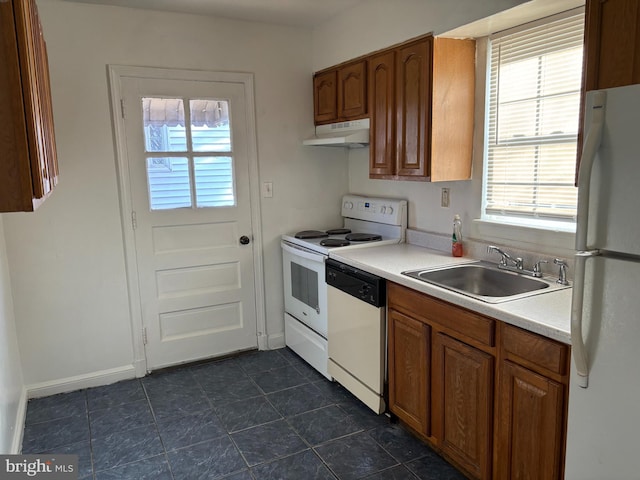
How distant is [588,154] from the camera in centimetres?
141

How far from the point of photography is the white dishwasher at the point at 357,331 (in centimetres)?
265

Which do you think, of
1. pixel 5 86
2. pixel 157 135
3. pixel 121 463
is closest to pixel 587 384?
pixel 5 86

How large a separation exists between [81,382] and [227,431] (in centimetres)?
121

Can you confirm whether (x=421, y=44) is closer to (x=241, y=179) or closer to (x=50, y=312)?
(x=241, y=179)

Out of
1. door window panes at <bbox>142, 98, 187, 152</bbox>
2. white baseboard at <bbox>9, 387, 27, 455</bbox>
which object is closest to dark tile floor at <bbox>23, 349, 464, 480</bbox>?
white baseboard at <bbox>9, 387, 27, 455</bbox>

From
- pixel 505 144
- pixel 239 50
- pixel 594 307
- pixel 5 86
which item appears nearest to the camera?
pixel 5 86

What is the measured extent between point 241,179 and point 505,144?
1839 mm

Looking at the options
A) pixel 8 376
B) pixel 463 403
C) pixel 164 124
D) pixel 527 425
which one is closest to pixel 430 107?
pixel 463 403

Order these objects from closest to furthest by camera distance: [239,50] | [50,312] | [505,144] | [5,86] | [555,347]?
[5,86] → [555,347] → [505,144] → [50,312] → [239,50]

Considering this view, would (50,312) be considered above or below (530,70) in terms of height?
below

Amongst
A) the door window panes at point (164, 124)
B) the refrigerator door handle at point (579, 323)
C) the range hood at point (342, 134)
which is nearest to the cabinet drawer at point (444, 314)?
the refrigerator door handle at point (579, 323)

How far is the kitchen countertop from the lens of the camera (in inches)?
68.1

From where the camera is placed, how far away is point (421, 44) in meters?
2.62

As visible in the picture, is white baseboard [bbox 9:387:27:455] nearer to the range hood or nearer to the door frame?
the door frame
